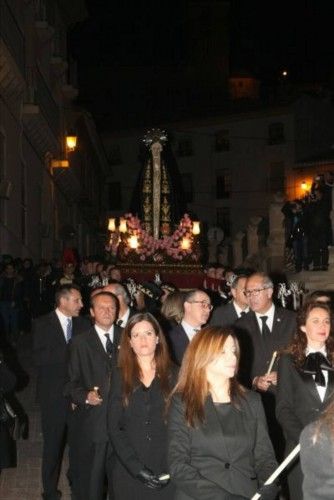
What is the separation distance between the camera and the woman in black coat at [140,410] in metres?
5.88

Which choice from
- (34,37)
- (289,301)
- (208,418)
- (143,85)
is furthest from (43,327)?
(143,85)

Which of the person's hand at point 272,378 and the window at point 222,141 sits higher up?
the window at point 222,141

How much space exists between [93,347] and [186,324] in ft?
3.44

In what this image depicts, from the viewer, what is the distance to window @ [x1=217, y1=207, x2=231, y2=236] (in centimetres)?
5781

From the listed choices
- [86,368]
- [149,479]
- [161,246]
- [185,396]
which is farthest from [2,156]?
[185,396]

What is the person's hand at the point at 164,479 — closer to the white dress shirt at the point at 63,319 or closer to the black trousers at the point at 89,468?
the black trousers at the point at 89,468

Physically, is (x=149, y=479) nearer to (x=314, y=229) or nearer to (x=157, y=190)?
(x=314, y=229)

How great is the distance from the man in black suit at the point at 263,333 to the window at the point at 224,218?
49340mm

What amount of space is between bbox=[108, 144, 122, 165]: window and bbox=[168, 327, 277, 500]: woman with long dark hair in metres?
57.2

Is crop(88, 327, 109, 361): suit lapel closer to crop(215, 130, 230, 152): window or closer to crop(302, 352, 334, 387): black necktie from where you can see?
crop(302, 352, 334, 387): black necktie

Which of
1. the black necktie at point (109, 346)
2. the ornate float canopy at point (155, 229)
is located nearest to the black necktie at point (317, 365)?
the black necktie at point (109, 346)

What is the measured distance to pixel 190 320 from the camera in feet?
27.1

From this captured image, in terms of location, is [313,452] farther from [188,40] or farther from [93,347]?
[188,40]

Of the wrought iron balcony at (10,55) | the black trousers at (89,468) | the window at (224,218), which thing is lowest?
the black trousers at (89,468)
